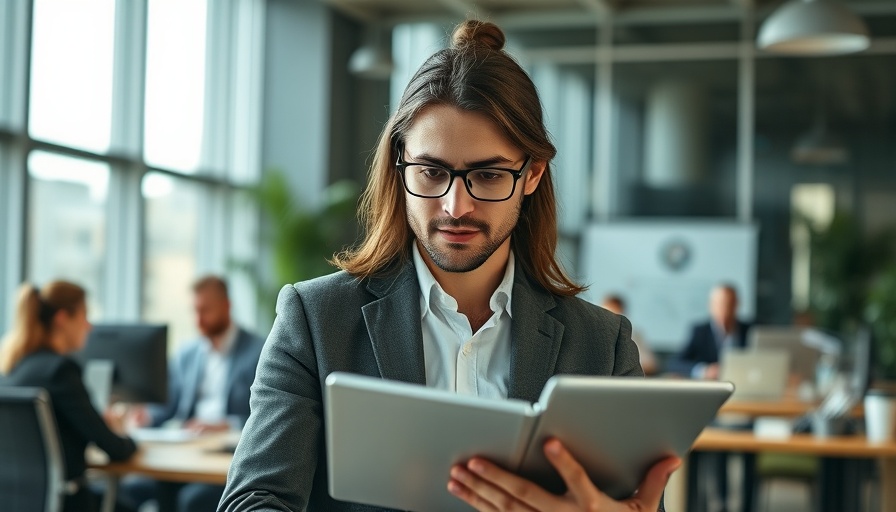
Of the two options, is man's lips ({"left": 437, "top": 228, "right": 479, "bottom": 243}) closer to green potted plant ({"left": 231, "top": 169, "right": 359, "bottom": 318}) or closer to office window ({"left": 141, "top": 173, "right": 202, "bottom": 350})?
office window ({"left": 141, "top": 173, "right": 202, "bottom": 350})

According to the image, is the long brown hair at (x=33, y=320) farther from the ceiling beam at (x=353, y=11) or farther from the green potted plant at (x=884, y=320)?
the green potted plant at (x=884, y=320)

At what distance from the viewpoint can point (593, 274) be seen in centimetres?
1020

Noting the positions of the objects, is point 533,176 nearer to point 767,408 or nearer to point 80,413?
point 80,413

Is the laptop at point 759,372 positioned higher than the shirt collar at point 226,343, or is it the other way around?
the shirt collar at point 226,343

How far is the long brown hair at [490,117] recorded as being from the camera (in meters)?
1.72

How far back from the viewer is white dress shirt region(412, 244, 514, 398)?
180 cm

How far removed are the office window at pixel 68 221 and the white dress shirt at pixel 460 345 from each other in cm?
536

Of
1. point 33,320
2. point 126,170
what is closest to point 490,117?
point 33,320

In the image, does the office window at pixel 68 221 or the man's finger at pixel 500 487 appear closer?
the man's finger at pixel 500 487

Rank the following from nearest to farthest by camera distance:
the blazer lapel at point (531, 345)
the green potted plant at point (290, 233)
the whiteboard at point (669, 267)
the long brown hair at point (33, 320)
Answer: the blazer lapel at point (531, 345)
the long brown hair at point (33, 320)
the green potted plant at point (290, 233)
the whiteboard at point (669, 267)

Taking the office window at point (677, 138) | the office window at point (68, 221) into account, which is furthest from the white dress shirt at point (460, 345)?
the office window at point (677, 138)

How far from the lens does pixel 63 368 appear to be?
420 centimetres

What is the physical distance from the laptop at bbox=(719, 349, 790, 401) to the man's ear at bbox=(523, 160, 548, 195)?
196 inches

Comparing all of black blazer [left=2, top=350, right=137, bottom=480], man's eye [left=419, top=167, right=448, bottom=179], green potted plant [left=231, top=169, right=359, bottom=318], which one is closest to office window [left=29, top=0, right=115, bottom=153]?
green potted plant [left=231, top=169, right=359, bottom=318]
